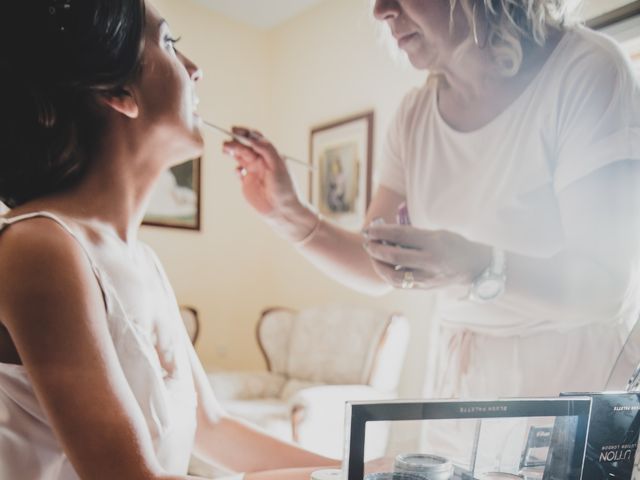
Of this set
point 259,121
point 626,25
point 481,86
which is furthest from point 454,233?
point 259,121

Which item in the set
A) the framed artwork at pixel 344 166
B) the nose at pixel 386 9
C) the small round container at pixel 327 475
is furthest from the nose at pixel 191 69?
the framed artwork at pixel 344 166

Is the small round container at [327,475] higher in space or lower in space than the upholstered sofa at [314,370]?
higher

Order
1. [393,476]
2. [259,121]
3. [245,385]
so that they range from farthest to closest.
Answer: [245,385], [259,121], [393,476]

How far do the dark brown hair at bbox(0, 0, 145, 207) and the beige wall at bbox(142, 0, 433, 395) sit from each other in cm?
65

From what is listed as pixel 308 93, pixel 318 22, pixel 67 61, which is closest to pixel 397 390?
pixel 308 93

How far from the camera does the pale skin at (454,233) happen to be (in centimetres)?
54

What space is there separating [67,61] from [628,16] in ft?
3.11

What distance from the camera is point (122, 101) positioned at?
23.5 inches

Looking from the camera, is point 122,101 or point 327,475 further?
point 122,101

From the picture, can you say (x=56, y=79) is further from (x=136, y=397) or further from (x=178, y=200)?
(x=178, y=200)

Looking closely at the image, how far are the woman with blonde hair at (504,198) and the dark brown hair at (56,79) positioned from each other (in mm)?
255

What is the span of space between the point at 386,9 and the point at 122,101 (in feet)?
1.24

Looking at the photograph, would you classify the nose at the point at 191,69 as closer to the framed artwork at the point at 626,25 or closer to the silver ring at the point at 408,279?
the silver ring at the point at 408,279

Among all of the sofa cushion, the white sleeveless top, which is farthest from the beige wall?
the white sleeveless top
